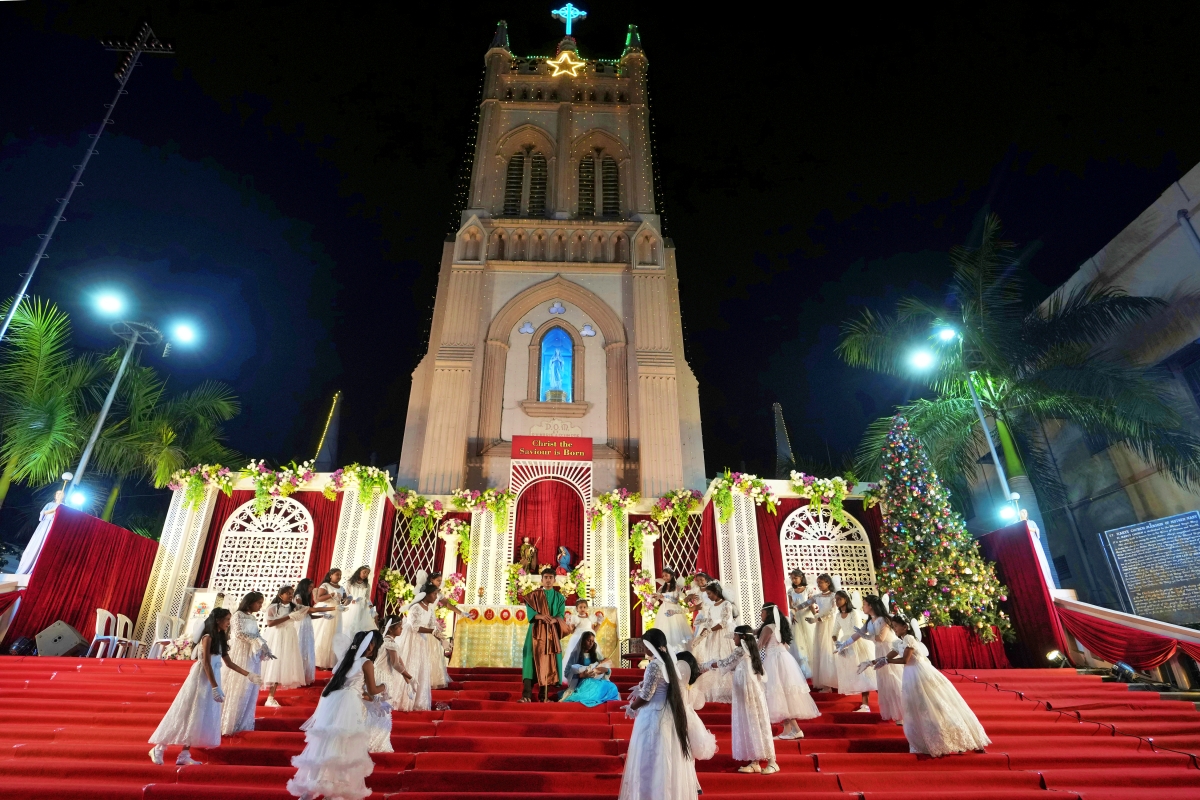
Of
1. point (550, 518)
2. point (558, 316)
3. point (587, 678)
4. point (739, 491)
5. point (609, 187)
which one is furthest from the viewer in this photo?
point (609, 187)

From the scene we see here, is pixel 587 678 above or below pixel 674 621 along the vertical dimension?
below

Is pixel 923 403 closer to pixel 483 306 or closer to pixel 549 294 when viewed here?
pixel 549 294

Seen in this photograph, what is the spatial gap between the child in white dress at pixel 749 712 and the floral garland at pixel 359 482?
27.5 ft

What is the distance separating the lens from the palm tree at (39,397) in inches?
537

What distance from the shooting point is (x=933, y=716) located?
6.04 m

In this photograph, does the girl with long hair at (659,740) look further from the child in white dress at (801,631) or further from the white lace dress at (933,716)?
the child in white dress at (801,631)

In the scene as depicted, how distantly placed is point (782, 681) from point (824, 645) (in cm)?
248

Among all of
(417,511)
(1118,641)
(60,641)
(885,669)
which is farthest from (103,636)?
(1118,641)

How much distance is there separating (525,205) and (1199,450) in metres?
18.2

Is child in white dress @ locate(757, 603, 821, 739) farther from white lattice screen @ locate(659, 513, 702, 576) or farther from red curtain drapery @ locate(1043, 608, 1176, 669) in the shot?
white lattice screen @ locate(659, 513, 702, 576)

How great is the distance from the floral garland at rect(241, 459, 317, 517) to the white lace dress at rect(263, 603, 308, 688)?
5.18 meters

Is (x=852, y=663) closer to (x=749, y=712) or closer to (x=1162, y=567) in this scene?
(x=749, y=712)

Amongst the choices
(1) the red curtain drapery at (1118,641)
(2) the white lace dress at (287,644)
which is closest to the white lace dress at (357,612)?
(2) the white lace dress at (287,644)

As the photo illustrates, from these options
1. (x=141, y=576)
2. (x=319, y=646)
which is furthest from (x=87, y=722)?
(x=141, y=576)
